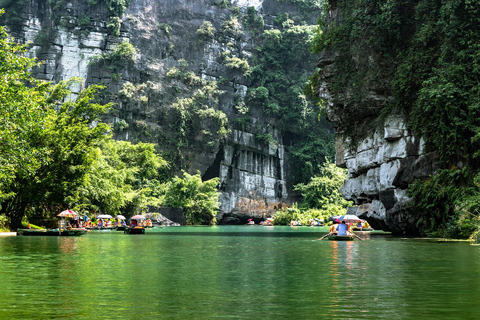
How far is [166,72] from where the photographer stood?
2837 inches

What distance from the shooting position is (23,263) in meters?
12.5

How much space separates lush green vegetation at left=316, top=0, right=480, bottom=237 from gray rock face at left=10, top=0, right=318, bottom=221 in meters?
40.6

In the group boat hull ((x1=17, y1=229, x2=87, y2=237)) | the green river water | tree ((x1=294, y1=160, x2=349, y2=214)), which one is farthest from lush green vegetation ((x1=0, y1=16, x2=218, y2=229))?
tree ((x1=294, y1=160, x2=349, y2=214))

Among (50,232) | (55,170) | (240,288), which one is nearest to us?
(240,288)

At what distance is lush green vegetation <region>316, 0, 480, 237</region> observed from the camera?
23.2 m

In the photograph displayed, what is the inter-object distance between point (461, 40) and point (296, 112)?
50.9 m

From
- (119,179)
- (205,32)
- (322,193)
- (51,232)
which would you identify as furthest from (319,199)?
(51,232)

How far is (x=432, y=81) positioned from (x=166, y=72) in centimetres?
5123

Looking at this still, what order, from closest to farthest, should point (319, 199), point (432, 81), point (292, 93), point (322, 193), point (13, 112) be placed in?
point (13, 112), point (432, 81), point (319, 199), point (322, 193), point (292, 93)

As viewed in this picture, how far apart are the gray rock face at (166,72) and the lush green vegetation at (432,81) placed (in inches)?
1598

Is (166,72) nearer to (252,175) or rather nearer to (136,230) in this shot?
(252,175)

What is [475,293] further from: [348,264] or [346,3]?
[346,3]

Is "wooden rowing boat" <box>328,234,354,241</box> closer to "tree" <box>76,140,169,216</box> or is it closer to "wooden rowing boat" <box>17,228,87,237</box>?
"wooden rowing boat" <box>17,228,87,237</box>

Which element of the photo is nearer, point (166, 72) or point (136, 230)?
point (136, 230)
